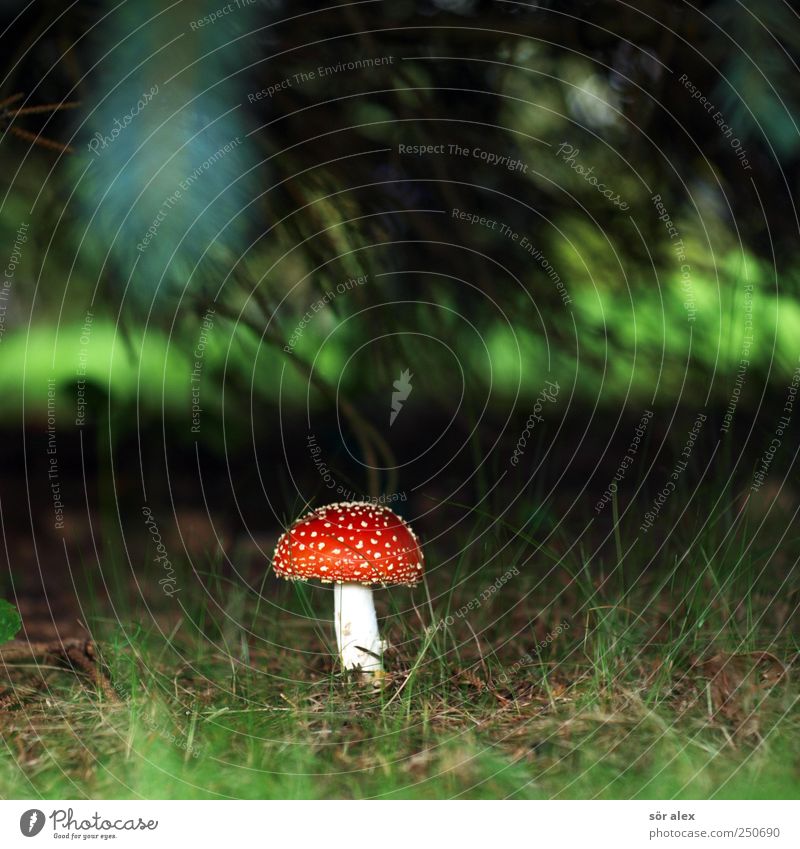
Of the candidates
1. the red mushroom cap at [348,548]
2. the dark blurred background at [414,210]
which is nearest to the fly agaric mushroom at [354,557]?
the red mushroom cap at [348,548]

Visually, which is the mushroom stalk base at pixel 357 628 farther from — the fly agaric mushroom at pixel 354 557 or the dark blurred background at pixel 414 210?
the dark blurred background at pixel 414 210

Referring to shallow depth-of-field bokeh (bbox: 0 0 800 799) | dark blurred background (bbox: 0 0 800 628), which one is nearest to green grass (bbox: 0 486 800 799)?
shallow depth-of-field bokeh (bbox: 0 0 800 799)

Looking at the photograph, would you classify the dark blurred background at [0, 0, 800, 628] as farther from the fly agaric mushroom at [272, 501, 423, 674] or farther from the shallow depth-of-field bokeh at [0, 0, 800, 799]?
the fly agaric mushroom at [272, 501, 423, 674]

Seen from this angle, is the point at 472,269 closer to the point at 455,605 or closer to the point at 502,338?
the point at 502,338

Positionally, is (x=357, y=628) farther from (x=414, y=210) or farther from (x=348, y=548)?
(x=414, y=210)

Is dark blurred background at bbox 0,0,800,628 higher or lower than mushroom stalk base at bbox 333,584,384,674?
higher

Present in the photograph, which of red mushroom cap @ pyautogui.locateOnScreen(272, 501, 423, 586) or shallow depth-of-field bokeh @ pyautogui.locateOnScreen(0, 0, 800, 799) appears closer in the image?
shallow depth-of-field bokeh @ pyautogui.locateOnScreen(0, 0, 800, 799)

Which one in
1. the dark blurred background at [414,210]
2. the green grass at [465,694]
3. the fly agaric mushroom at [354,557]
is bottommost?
the green grass at [465,694]
